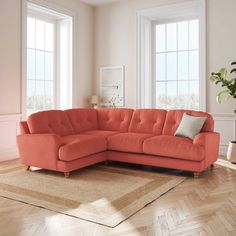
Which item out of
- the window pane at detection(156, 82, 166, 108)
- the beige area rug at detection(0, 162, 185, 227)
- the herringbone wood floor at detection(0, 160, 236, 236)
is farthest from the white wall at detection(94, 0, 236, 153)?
the herringbone wood floor at detection(0, 160, 236, 236)

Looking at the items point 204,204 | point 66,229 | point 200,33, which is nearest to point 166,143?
point 204,204

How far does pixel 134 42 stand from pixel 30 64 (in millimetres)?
2088

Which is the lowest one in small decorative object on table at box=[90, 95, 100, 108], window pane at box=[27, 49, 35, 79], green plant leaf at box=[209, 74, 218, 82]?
small decorative object on table at box=[90, 95, 100, 108]

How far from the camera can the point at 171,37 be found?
6.17m

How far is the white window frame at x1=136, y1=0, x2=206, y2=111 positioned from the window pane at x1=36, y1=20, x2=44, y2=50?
1.87 m

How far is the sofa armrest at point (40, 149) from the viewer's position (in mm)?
3898

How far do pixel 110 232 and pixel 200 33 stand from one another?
4.26 m

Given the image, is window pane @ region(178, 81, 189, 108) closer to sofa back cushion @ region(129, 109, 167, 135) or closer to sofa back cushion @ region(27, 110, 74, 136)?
sofa back cushion @ region(129, 109, 167, 135)

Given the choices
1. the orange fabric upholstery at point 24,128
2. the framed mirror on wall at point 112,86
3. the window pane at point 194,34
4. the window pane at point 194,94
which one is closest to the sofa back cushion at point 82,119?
the orange fabric upholstery at point 24,128

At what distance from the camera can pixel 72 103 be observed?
6258 mm

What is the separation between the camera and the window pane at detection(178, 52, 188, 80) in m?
6.00

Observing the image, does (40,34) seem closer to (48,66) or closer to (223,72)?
(48,66)

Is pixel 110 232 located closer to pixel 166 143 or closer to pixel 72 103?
pixel 166 143

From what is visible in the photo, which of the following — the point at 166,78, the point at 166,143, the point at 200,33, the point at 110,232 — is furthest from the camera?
the point at 166,78
